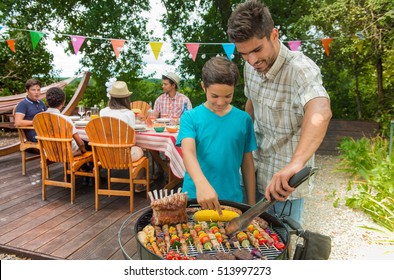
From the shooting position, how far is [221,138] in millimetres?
1648

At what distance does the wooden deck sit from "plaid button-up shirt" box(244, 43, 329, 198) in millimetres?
1282

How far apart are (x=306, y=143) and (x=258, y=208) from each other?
0.95 feet

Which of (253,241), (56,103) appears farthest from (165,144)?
(253,241)

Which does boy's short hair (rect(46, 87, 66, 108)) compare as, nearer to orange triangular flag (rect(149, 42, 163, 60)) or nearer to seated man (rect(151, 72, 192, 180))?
seated man (rect(151, 72, 192, 180))

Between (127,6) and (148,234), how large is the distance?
21.6 ft

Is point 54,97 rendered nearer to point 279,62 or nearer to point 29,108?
point 29,108

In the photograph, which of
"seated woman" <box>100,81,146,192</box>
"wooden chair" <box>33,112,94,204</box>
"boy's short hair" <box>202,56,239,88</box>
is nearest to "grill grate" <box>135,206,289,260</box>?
"boy's short hair" <box>202,56,239,88</box>

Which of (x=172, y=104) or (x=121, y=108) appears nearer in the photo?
(x=121, y=108)

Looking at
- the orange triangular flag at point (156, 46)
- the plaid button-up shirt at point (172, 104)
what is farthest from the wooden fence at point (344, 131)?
the orange triangular flag at point (156, 46)

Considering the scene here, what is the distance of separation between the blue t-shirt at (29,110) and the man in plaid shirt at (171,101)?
1627 millimetres

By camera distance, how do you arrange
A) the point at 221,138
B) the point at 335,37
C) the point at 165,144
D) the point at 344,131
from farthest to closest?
the point at 344,131 < the point at 335,37 < the point at 165,144 < the point at 221,138

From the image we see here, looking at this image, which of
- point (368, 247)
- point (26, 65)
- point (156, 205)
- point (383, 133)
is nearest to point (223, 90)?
point (156, 205)

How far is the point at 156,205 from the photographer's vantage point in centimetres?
148

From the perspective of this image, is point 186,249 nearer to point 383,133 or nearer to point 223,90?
point 223,90
